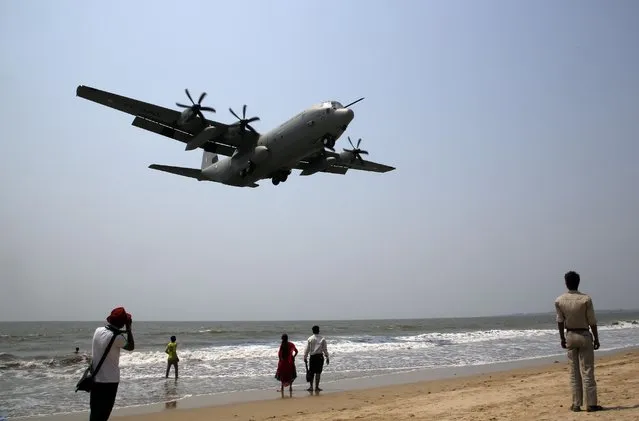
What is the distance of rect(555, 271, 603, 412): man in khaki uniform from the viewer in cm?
686

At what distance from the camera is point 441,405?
9.40 m

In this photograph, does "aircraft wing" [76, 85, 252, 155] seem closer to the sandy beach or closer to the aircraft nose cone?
the aircraft nose cone

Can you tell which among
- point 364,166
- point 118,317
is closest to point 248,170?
point 364,166

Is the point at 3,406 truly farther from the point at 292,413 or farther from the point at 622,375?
the point at 622,375

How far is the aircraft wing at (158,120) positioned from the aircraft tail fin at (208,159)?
2.30 m

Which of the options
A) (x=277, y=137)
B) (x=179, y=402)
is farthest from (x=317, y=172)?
(x=179, y=402)

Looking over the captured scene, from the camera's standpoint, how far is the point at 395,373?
18.2 meters

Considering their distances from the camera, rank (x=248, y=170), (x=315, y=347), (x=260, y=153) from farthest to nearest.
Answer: (x=248, y=170), (x=260, y=153), (x=315, y=347)

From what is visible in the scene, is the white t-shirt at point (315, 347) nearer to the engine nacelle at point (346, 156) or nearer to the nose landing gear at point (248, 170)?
the nose landing gear at point (248, 170)

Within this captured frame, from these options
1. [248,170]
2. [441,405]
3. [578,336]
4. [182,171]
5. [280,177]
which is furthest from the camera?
[182,171]

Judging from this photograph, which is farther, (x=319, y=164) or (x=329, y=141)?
(x=319, y=164)

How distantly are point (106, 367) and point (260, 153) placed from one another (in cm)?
1659

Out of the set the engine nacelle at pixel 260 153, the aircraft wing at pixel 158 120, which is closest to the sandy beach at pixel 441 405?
the engine nacelle at pixel 260 153

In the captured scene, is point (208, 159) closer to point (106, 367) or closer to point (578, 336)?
point (106, 367)
